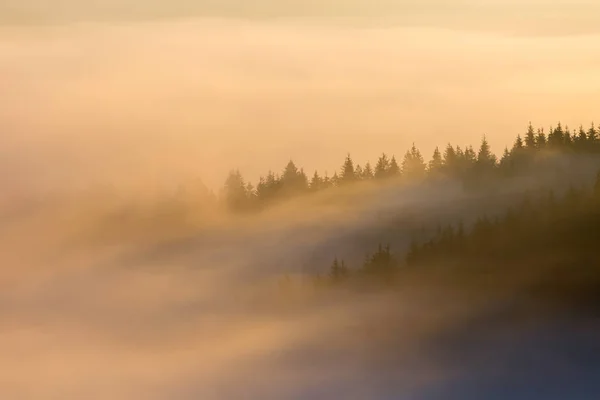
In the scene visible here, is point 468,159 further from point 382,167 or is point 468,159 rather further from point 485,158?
point 382,167

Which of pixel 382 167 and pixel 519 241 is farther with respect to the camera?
pixel 519 241

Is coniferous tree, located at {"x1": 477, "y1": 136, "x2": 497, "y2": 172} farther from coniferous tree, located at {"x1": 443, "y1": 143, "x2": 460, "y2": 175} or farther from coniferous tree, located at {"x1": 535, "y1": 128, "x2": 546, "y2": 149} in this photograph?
coniferous tree, located at {"x1": 535, "y1": 128, "x2": 546, "y2": 149}

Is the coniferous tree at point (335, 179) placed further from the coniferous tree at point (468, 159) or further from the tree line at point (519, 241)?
the coniferous tree at point (468, 159)

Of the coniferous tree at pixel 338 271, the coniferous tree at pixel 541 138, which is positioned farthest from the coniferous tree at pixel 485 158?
the coniferous tree at pixel 338 271

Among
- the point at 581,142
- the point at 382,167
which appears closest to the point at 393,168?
the point at 382,167

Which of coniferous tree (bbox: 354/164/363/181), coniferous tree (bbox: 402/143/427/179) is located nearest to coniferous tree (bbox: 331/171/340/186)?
coniferous tree (bbox: 354/164/363/181)

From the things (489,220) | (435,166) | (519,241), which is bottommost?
(519,241)

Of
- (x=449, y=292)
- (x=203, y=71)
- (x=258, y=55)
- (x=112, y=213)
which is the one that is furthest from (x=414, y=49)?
(x=112, y=213)

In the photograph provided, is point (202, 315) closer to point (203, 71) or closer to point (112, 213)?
point (112, 213)

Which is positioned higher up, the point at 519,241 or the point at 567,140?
the point at 567,140
